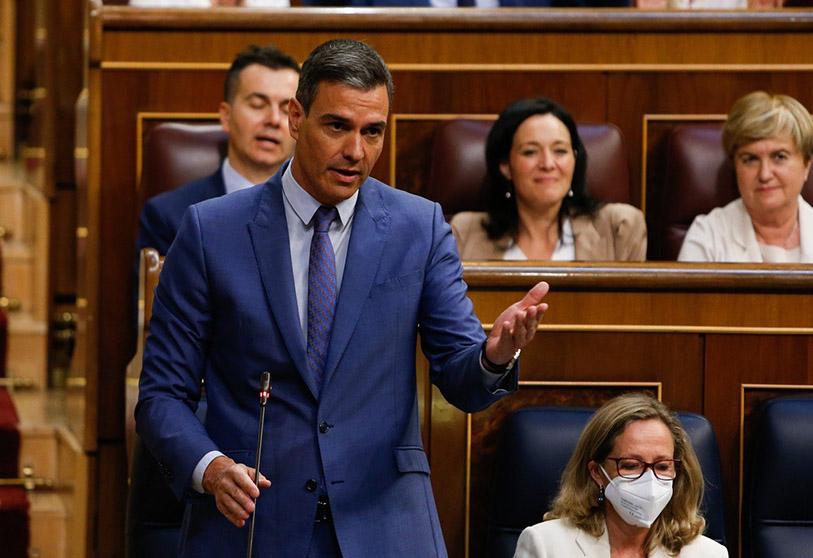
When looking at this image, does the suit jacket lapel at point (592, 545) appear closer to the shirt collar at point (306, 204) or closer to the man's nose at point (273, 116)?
the shirt collar at point (306, 204)

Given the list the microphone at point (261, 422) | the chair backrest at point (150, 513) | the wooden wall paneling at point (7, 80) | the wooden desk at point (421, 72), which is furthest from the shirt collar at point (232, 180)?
the wooden wall paneling at point (7, 80)

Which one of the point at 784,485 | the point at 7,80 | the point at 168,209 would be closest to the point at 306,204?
the point at 784,485

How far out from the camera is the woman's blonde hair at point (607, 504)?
87 centimetres

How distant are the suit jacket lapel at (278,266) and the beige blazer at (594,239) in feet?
1.79

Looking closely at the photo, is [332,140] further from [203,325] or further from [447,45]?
[447,45]

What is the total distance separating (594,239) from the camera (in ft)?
4.16

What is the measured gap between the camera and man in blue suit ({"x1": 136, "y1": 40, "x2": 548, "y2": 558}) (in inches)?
26.9

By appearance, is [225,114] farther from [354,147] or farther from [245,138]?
[354,147]

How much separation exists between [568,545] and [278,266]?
0.91 ft

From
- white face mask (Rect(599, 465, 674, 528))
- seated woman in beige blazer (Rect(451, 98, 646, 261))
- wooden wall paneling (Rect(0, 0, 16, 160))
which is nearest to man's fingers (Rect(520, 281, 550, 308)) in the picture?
white face mask (Rect(599, 465, 674, 528))

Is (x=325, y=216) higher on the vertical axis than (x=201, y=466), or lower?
higher

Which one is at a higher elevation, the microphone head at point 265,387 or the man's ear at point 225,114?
the man's ear at point 225,114

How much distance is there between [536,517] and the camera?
924 mm

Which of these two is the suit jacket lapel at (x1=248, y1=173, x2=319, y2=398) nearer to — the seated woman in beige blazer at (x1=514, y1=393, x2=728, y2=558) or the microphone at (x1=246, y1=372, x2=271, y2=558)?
the microphone at (x1=246, y1=372, x2=271, y2=558)
